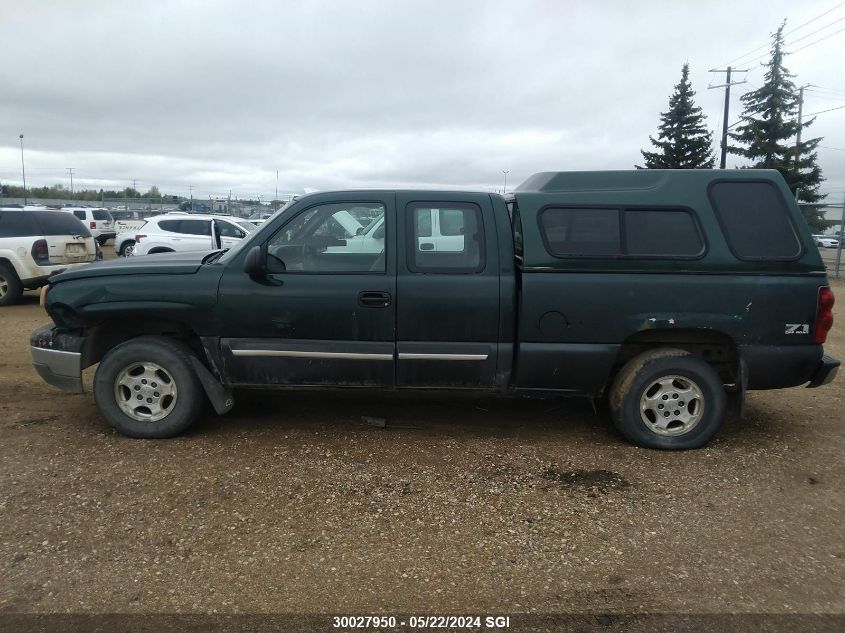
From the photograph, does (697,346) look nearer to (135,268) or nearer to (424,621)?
(424,621)

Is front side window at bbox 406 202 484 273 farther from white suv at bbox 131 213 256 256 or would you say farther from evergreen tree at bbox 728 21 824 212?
evergreen tree at bbox 728 21 824 212

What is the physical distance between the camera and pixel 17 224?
36.1ft

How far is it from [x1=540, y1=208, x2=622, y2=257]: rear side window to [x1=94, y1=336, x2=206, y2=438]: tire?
9.09ft

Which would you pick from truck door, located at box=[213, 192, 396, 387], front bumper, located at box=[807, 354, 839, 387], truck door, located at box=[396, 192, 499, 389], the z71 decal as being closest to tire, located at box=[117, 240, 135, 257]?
truck door, located at box=[213, 192, 396, 387]

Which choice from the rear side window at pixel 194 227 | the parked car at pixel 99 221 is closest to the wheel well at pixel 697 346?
the rear side window at pixel 194 227

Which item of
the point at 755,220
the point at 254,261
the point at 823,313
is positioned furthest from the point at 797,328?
the point at 254,261

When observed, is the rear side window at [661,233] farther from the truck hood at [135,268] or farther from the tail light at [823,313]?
the truck hood at [135,268]

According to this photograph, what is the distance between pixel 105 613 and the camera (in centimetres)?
274

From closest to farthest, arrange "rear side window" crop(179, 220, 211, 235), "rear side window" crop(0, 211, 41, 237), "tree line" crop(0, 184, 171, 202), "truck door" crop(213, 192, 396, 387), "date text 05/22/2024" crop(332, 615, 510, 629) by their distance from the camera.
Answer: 1. "date text 05/22/2024" crop(332, 615, 510, 629)
2. "truck door" crop(213, 192, 396, 387)
3. "rear side window" crop(0, 211, 41, 237)
4. "rear side window" crop(179, 220, 211, 235)
5. "tree line" crop(0, 184, 171, 202)

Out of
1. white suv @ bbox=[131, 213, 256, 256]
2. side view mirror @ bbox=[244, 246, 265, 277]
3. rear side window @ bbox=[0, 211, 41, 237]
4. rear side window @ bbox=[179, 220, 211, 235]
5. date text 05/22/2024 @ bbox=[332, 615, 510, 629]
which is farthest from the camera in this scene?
rear side window @ bbox=[179, 220, 211, 235]

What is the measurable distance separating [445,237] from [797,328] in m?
2.54

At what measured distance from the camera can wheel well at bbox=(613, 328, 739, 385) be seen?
457cm

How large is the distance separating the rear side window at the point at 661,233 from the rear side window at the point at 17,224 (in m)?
10.5

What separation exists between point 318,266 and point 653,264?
236 cm
